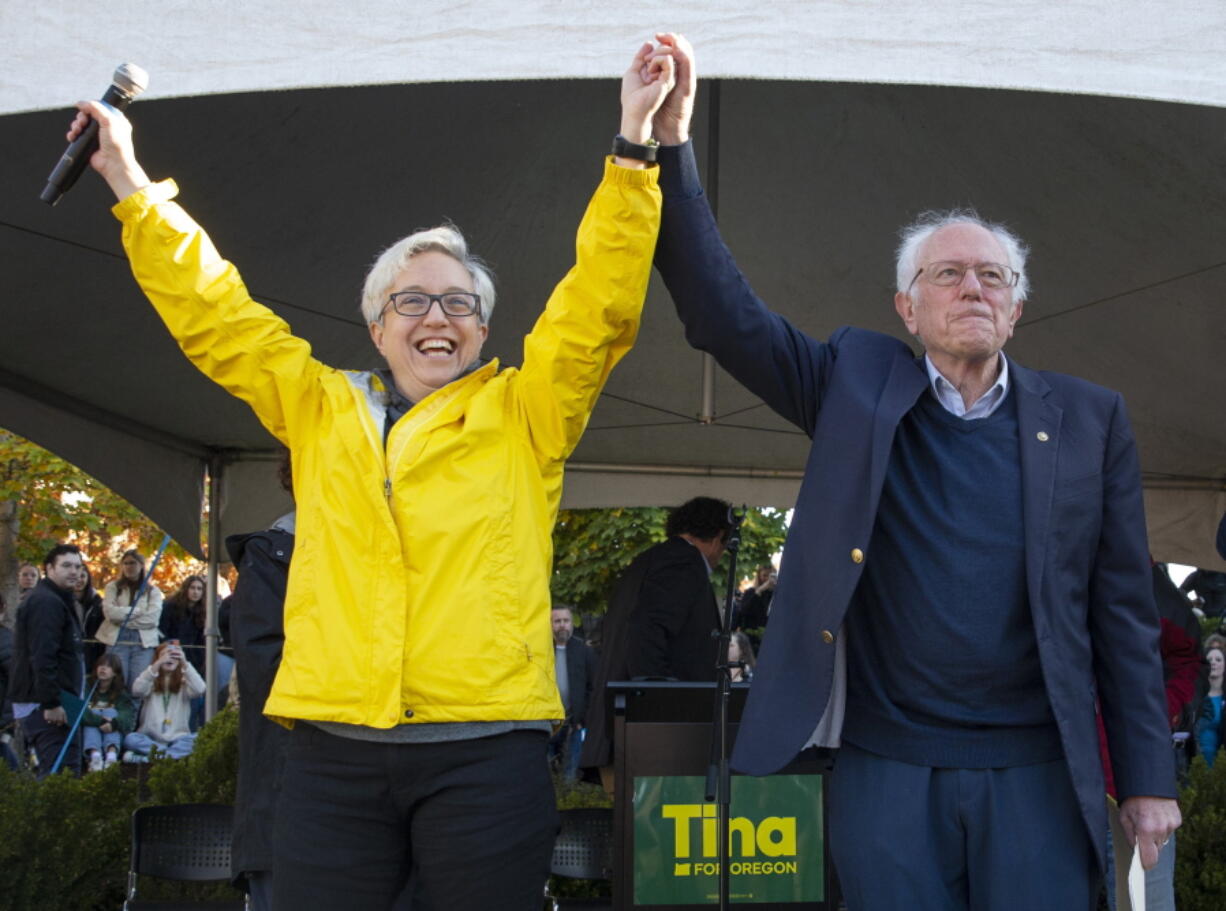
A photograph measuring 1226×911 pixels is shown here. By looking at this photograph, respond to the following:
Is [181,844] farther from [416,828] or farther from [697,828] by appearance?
[416,828]

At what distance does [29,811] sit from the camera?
4.18 m

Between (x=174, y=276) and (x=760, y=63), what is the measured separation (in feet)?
4.00

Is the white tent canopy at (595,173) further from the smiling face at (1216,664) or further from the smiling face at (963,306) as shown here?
the smiling face at (1216,664)

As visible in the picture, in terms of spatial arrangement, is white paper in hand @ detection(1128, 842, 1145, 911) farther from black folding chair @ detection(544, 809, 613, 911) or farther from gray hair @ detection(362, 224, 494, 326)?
black folding chair @ detection(544, 809, 613, 911)

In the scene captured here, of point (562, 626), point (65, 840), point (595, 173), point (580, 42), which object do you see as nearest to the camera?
point (580, 42)

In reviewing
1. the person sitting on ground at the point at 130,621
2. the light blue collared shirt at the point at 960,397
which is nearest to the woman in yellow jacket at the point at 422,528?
the light blue collared shirt at the point at 960,397

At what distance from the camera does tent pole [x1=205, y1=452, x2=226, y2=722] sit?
6.60 meters

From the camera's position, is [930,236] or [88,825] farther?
[88,825]

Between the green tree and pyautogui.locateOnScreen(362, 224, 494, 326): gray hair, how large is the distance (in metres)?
16.8

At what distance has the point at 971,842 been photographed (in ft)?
6.33

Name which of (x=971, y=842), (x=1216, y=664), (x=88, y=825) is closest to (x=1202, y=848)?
(x=971, y=842)

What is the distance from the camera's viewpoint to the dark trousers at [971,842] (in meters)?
1.90

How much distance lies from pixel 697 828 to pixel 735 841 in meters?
0.13

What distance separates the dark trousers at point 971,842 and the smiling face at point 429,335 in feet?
3.16
